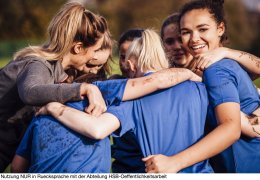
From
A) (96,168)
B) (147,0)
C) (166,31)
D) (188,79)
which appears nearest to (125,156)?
(96,168)

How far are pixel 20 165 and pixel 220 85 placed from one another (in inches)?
58.5

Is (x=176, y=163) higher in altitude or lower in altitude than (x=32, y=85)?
lower

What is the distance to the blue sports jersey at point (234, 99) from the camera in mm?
3686

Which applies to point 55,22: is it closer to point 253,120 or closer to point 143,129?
point 143,129

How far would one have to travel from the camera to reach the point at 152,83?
142 inches

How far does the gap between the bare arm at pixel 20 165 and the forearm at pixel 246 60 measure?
1.62 meters

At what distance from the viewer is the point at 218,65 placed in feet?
12.5

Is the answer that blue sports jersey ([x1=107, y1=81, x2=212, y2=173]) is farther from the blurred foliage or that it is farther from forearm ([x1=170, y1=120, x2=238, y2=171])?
the blurred foliage

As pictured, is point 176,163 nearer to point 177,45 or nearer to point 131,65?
point 131,65

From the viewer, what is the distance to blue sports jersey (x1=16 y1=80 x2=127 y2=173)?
3.51 metres

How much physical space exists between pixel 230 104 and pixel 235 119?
105 mm

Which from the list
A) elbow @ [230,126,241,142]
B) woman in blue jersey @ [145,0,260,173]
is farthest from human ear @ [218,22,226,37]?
elbow @ [230,126,241,142]

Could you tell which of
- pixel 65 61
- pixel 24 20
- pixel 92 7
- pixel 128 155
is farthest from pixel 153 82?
pixel 24 20

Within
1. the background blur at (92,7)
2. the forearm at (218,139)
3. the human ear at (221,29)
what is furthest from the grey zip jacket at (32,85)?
the background blur at (92,7)
